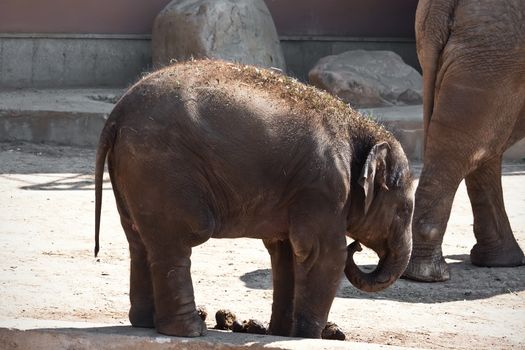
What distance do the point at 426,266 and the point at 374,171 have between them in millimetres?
2282

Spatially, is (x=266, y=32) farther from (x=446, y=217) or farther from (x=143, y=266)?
(x=143, y=266)

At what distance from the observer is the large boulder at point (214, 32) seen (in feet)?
50.2

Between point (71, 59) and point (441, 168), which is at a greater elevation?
point (441, 168)

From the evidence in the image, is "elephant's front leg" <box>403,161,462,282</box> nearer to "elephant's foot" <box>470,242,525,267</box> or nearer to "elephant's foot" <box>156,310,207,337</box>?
"elephant's foot" <box>470,242,525,267</box>

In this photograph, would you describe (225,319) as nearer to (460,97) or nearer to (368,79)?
(460,97)

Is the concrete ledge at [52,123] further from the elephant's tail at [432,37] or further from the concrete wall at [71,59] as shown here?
the elephant's tail at [432,37]

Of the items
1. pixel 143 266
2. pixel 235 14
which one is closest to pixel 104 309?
pixel 143 266

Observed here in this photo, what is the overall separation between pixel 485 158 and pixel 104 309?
2.85m

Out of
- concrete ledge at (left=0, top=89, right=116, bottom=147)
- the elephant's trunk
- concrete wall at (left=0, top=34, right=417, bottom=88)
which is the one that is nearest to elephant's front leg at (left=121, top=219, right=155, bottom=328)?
the elephant's trunk

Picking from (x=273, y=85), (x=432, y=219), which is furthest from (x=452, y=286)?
(x=273, y=85)

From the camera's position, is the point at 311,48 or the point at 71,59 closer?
the point at 71,59

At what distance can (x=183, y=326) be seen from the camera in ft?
18.9

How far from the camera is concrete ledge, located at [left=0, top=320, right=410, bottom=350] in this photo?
5508mm

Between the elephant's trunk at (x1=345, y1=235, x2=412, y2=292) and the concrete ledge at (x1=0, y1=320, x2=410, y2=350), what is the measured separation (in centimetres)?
77
